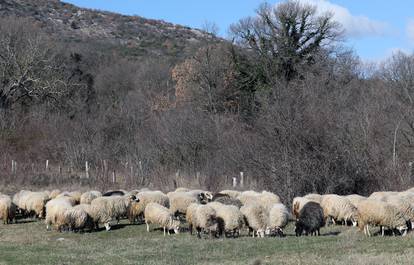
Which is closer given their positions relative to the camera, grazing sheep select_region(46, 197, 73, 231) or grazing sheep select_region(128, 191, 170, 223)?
grazing sheep select_region(46, 197, 73, 231)

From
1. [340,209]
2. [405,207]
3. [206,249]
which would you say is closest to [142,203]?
[340,209]

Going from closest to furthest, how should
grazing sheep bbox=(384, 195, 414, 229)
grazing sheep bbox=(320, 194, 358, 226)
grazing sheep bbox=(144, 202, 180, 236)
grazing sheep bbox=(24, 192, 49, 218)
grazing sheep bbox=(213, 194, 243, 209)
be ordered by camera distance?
grazing sheep bbox=(384, 195, 414, 229)
grazing sheep bbox=(144, 202, 180, 236)
grazing sheep bbox=(320, 194, 358, 226)
grazing sheep bbox=(213, 194, 243, 209)
grazing sheep bbox=(24, 192, 49, 218)

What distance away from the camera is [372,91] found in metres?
43.7

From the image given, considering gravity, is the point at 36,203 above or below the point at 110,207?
above

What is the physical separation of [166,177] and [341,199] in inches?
584

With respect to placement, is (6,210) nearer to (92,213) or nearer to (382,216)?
(92,213)

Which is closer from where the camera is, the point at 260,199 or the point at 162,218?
the point at 162,218

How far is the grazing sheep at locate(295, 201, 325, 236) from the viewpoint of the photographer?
59.0 ft

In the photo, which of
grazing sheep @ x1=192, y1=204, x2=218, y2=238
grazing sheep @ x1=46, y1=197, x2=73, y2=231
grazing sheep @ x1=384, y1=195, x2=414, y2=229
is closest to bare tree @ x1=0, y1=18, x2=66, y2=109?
grazing sheep @ x1=46, y1=197, x2=73, y2=231

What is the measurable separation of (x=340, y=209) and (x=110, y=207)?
288 inches

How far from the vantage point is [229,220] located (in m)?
17.8

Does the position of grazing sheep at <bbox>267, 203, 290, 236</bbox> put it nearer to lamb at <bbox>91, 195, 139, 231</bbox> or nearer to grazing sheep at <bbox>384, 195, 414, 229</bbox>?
grazing sheep at <bbox>384, 195, 414, 229</bbox>

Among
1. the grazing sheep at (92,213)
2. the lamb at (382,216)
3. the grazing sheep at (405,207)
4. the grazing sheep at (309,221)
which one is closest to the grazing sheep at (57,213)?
the grazing sheep at (92,213)

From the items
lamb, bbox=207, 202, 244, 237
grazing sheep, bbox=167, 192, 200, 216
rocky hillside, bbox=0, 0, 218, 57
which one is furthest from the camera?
rocky hillside, bbox=0, 0, 218, 57
